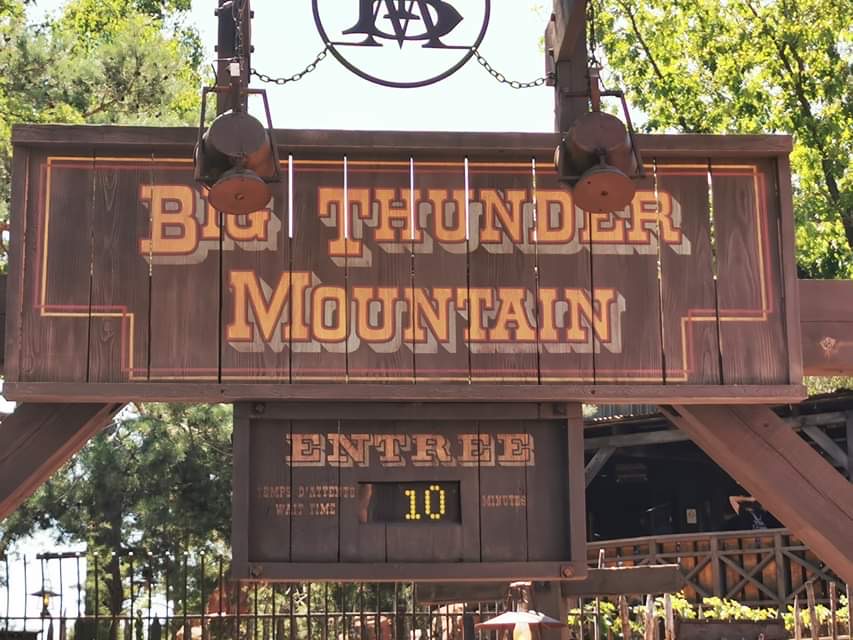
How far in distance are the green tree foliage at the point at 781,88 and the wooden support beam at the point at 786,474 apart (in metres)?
14.9

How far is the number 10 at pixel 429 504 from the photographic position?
23.6ft

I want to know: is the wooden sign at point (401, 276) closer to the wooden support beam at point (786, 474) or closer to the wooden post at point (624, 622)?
the wooden support beam at point (786, 474)

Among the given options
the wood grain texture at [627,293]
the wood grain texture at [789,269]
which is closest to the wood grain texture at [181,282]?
the wood grain texture at [627,293]

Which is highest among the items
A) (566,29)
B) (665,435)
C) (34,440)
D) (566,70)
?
(566,29)

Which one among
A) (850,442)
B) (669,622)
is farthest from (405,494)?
(850,442)

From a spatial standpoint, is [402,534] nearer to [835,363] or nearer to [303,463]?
[303,463]

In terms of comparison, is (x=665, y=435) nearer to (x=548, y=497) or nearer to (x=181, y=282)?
(x=548, y=497)

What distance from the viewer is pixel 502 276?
740 cm

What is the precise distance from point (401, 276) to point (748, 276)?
1.88 m

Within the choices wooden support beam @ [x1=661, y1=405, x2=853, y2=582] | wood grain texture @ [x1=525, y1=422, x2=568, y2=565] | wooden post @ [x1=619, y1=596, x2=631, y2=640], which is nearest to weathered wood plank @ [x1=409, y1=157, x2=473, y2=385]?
wood grain texture @ [x1=525, y1=422, x2=568, y2=565]

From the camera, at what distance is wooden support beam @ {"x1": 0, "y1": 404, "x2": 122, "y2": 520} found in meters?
7.21

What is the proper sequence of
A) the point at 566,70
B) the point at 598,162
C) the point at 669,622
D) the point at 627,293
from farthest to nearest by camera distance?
1. the point at 669,622
2. the point at 566,70
3. the point at 627,293
4. the point at 598,162

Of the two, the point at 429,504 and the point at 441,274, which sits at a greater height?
the point at 441,274

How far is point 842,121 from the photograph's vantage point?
73.7 ft
